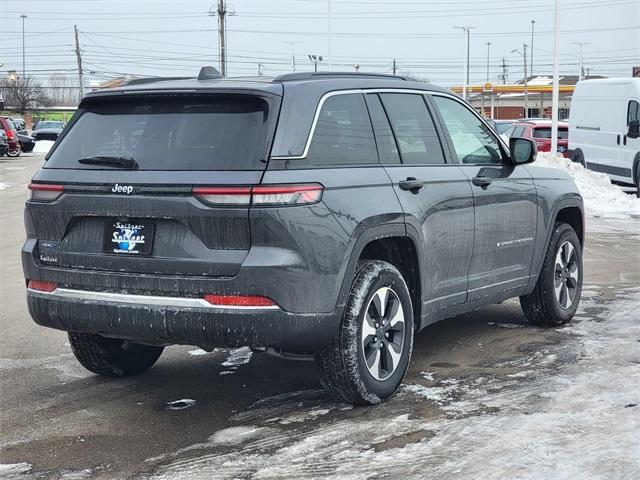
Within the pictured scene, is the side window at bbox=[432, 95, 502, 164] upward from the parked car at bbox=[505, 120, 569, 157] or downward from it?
upward

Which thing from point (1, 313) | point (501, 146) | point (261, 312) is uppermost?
point (501, 146)

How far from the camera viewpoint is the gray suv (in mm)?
4711

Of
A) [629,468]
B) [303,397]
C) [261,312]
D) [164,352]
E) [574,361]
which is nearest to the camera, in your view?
[629,468]

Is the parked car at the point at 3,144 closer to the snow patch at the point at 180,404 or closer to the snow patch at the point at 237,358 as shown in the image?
the snow patch at the point at 237,358

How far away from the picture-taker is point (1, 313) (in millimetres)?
8227

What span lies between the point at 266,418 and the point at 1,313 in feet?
13.0

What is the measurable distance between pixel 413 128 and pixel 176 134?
1.63 m

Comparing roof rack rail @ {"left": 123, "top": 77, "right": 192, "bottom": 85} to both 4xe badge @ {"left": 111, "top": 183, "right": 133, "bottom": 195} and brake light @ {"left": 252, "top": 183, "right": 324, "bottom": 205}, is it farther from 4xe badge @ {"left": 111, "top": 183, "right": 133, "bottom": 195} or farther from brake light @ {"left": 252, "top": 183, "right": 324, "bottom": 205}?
brake light @ {"left": 252, "top": 183, "right": 324, "bottom": 205}

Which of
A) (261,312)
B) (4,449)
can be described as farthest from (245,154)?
(4,449)

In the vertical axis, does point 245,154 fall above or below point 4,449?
above

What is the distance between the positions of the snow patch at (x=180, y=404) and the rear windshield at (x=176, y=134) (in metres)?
1.39

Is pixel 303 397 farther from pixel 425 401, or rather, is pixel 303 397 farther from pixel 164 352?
pixel 164 352

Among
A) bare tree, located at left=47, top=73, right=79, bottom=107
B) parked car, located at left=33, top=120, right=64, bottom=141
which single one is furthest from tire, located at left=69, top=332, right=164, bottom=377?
bare tree, located at left=47, top=73, right=79, bottom=107

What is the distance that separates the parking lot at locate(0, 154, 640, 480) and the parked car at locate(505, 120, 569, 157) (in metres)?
19.6
